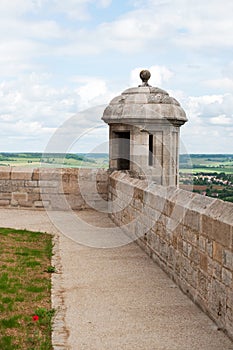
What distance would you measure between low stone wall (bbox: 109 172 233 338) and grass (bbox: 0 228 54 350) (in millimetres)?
1444

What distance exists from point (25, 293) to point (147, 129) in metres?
6.64

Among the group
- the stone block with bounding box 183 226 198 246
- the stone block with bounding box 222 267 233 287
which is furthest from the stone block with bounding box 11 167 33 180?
the stone block with bounding box 222 267 233 287

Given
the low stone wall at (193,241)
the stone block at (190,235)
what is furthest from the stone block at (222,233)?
the stone block at (190,235)

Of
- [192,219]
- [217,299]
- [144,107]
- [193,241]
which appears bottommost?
[217,299]

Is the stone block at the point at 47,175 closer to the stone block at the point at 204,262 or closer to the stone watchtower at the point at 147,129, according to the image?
the stone watchtower at the point at 147,129

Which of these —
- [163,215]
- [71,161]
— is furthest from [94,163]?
[163,215]

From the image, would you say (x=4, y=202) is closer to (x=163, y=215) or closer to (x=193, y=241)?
(x=163, y=215)

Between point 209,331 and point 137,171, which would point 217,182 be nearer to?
point 137,171

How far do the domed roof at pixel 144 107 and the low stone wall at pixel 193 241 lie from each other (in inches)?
123

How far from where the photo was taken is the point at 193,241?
5.72m

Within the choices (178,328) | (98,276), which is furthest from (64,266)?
(178,328)

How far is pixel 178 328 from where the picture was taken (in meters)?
4.91

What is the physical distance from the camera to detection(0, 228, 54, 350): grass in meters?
4.56

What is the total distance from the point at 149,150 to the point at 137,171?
0.54 m
